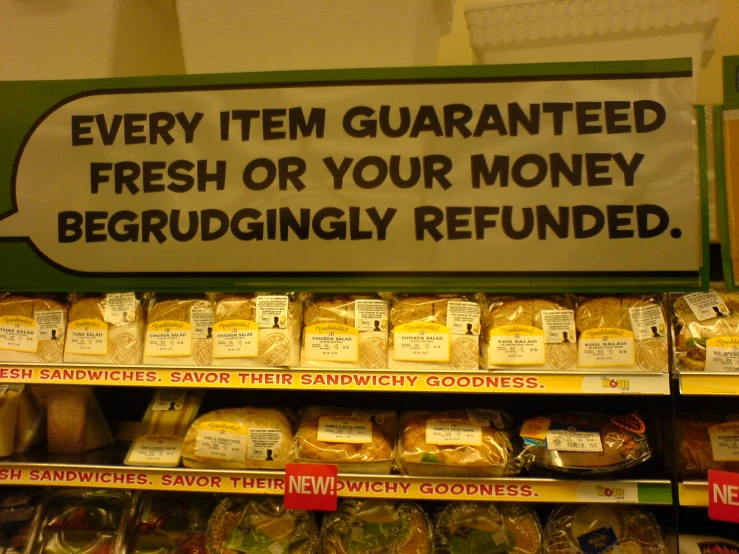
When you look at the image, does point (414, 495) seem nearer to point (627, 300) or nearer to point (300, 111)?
point (627, 300)

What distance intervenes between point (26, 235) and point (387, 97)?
3.76 feet

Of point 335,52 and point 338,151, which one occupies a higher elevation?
point 335,52

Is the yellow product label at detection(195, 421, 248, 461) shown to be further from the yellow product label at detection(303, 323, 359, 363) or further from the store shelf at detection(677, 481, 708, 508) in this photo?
the store shelf at detection(677, 481, 708, 508)

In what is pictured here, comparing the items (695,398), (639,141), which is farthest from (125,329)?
(695,398)

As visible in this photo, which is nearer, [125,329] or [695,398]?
[125,329]

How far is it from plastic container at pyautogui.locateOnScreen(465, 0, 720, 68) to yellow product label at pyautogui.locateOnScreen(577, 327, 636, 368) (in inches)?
31.1

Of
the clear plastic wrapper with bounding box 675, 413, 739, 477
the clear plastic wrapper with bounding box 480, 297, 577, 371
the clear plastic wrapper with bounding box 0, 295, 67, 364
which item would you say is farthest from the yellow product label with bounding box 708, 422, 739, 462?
the clear plastic wrapper with bounding box 0, 295, 67, 364

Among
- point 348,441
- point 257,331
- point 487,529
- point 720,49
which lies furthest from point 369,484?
point 720,49

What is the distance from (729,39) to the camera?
2.27 meters

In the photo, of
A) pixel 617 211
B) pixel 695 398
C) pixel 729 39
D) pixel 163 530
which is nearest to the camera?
pixel 617 211

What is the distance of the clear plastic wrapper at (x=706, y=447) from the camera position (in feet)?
4.79

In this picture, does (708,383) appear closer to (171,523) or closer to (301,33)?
(301,33)

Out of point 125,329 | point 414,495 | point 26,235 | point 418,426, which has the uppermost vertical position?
point 26,235

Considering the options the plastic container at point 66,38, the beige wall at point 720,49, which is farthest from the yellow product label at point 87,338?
the beige wall at point 720,49
